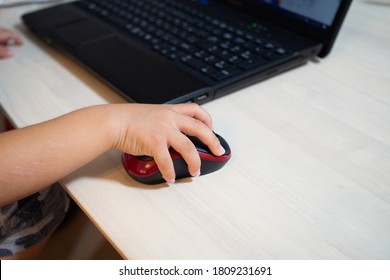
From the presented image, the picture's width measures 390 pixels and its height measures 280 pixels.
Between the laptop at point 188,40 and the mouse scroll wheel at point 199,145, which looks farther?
the laptop at point 188,40

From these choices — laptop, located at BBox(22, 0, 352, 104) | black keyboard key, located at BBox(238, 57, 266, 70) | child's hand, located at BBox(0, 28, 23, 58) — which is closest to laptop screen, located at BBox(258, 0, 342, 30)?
laptop, located at BBox(22, 0, 352, 104)

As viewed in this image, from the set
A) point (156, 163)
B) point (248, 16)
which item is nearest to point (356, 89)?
point (248, 16)

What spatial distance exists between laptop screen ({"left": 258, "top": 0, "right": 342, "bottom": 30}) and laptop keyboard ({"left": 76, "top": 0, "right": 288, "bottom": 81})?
50mm

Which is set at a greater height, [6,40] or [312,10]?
[312,10]

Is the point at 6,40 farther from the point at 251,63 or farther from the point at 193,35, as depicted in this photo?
the point at 251,63

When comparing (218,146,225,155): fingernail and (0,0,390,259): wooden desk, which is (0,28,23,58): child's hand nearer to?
(0,0,390,259): wooden desk

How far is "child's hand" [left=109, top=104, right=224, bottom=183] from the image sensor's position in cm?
39

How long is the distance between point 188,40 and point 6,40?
0.32m

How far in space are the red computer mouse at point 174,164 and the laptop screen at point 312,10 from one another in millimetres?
306

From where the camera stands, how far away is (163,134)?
1.29 feet

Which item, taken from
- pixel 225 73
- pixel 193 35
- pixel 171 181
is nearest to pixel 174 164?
pixel 171 181

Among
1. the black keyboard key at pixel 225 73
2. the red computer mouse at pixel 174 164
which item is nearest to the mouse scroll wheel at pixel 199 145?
the red computer mouse at pixel 174 164

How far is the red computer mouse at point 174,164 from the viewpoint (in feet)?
1.26

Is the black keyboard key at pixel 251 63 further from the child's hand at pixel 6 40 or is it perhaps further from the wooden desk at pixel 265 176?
the child's hand at pixel 6 40
